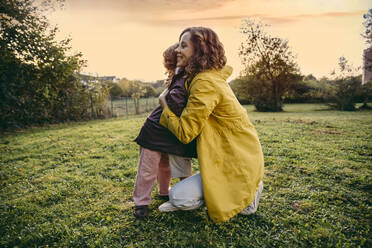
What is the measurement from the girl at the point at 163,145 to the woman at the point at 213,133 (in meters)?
0.12

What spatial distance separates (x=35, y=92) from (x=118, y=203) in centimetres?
989

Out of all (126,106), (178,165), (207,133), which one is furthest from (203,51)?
(126,106)

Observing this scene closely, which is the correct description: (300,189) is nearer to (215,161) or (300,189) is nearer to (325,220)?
(325,220)

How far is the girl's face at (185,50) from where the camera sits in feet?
7.13

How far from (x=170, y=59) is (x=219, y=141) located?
1.13 m

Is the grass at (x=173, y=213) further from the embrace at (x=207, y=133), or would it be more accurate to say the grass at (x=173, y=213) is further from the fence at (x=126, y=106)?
the fence at (x=126, y=106)

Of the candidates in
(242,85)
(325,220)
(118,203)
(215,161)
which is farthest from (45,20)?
(242,85)

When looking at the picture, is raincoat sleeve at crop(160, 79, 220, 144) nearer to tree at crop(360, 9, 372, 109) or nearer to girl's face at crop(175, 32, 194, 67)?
girl's face at crop(175, 32, 194, 67)

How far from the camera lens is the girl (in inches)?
87.0

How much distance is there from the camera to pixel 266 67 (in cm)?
2078

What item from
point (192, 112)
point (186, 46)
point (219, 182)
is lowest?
point (219, 182)

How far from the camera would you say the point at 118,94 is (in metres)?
21.6

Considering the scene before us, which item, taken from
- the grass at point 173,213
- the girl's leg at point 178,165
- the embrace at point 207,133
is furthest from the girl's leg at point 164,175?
the embrace at point 207,133

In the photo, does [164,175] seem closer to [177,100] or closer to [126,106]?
[177,100]
